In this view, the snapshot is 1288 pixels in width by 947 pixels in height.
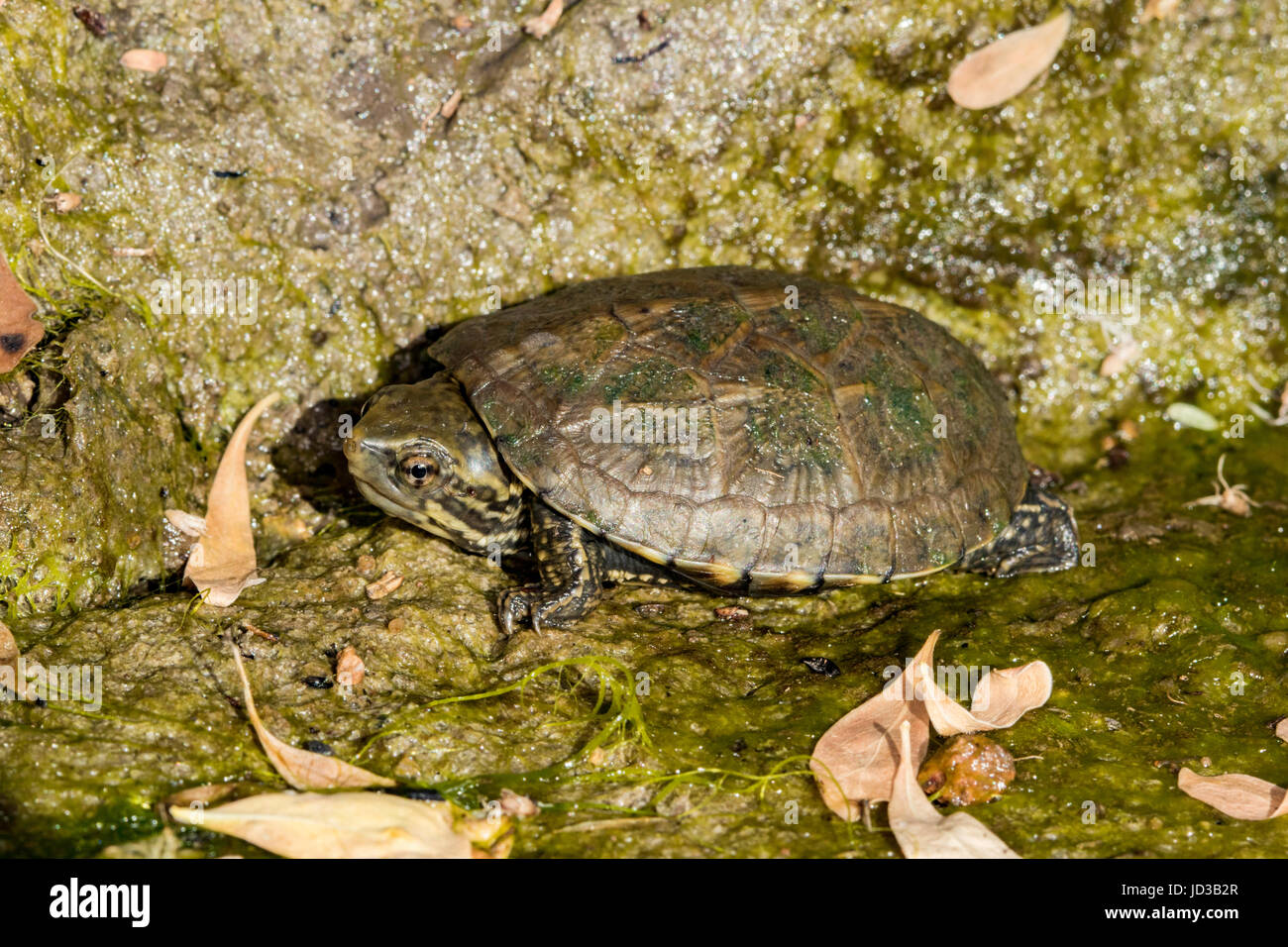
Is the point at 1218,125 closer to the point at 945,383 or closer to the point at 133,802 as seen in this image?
the point at 945,383

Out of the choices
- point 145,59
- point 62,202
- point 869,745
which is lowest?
point 869,745

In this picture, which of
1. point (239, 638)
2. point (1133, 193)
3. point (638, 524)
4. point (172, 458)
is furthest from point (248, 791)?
point (1133, 193)

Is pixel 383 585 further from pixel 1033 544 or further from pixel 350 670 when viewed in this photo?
pixel 1033 544

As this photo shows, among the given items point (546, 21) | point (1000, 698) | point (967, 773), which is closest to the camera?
point (967, 773)

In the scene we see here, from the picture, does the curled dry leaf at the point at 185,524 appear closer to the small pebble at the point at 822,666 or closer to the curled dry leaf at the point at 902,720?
the small pebble at the point at 822,666

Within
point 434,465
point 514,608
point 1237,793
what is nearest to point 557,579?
point 514,608

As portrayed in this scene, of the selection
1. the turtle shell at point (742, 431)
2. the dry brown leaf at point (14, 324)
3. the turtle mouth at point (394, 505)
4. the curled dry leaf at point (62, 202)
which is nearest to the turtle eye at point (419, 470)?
the turtle mouth at point (394, 505)
